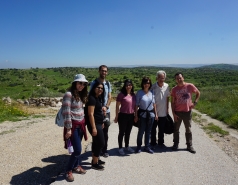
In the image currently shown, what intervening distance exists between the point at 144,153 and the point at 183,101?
5.24ft

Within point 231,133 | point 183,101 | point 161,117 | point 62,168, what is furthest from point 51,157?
point 231,133

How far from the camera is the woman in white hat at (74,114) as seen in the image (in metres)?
3.99

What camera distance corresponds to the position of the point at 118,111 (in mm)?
5391

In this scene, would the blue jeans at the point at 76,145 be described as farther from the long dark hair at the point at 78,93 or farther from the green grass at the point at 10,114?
the green grass at the point at 10,114

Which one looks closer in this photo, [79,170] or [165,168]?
[79,170]

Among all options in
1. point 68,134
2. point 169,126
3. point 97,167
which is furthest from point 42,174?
point 169,126

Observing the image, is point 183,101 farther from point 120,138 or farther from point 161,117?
point 120,138

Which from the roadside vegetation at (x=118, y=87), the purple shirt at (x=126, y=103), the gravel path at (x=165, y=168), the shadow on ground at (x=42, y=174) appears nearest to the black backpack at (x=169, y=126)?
the gravel path at (x=165, y=168)

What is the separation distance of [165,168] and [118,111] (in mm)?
1613

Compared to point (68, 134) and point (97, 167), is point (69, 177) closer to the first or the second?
point (97, 167)

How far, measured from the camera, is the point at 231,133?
337 inches

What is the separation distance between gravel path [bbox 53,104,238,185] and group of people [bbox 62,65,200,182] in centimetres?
22

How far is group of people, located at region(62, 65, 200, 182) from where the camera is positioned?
4148 millimetres

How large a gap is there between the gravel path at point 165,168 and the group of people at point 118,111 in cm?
22
